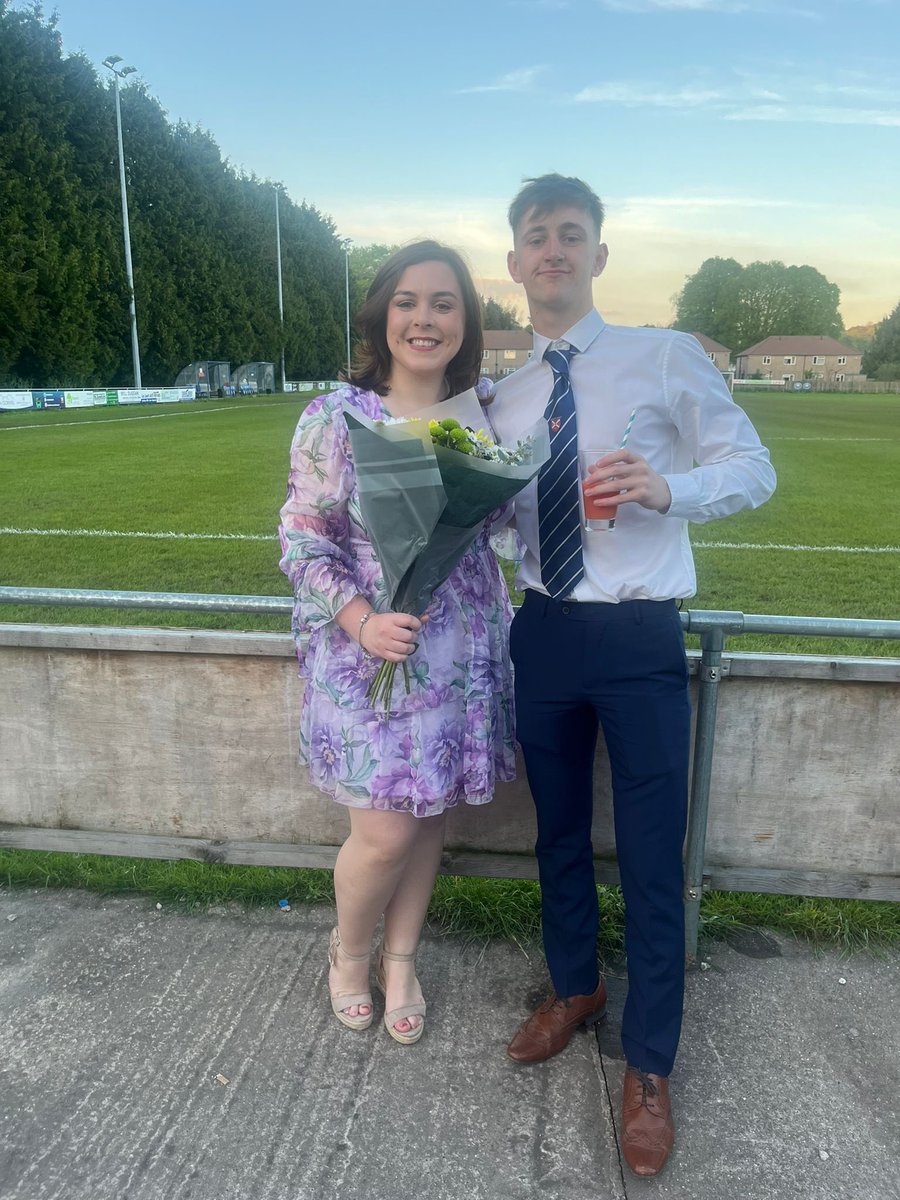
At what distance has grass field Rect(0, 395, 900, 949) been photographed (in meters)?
3.23

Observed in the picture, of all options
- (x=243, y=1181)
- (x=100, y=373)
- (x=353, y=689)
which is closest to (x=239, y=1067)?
(x=243, y=1181)

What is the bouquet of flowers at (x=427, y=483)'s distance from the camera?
192cm

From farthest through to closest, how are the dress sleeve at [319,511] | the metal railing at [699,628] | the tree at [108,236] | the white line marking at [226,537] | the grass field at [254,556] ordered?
the tree at [108,236]
the white line marking at [226,537]
the grass field at [254,556]
the metal railing at [699,628]
the dress sleeve at [319,511]

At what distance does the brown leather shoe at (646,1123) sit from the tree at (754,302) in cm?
11856

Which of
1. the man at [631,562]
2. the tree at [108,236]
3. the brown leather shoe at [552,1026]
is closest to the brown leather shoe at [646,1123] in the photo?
the man at [631,562]

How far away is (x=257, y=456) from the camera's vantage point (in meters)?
17.1

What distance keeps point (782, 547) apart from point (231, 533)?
17.9ft

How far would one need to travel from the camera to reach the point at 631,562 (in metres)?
2.32

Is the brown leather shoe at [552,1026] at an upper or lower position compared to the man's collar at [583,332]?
lower

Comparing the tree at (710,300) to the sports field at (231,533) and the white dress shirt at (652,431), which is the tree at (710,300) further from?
the white dress shirt at (652,431)

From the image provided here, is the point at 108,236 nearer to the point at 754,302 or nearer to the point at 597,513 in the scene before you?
the point at 597,513

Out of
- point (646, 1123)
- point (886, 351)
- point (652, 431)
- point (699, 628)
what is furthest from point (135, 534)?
point (886, 351)

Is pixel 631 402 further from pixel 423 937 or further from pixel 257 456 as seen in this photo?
pixel 257 456

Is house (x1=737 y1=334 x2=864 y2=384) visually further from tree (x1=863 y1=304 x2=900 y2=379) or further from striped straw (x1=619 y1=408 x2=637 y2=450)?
striped straw (x1=619 y1=408 x2=637 y2=450)
